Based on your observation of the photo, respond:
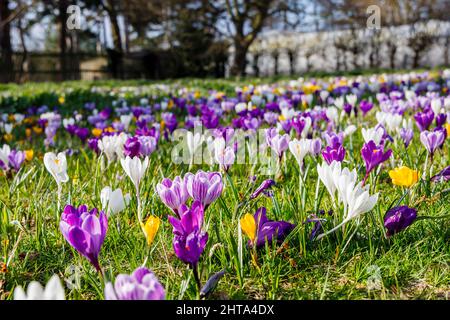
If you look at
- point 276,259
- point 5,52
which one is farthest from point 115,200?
point 5,52

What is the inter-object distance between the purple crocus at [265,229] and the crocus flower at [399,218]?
298mm

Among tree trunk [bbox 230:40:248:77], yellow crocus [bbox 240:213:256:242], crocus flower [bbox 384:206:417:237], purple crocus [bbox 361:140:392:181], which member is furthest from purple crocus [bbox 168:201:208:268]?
tree trunk [bbox 230:40:248:77]

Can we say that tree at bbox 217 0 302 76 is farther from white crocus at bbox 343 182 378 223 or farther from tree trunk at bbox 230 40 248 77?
white crocus at bbox 343 182 378 223

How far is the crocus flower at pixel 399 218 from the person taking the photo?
137 centimetres

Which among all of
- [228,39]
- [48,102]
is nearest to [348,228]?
[48,102]

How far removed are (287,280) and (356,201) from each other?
0.95ft

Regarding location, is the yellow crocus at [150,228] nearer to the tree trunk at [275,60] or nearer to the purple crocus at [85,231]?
the purple crocus at [85,231]

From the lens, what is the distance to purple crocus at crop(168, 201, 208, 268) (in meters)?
1.07

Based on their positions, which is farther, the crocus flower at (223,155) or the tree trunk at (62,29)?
the tree trunk at (62,29)

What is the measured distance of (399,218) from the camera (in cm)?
137

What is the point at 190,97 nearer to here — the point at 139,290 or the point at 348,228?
the point at 348,228

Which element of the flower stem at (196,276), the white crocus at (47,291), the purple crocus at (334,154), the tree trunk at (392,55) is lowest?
the flower stem at (196,276)

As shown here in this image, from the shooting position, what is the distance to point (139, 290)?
32.6 inches

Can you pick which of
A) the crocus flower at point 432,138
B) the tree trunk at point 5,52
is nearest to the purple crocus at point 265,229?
the crocus flower at point 432,138
